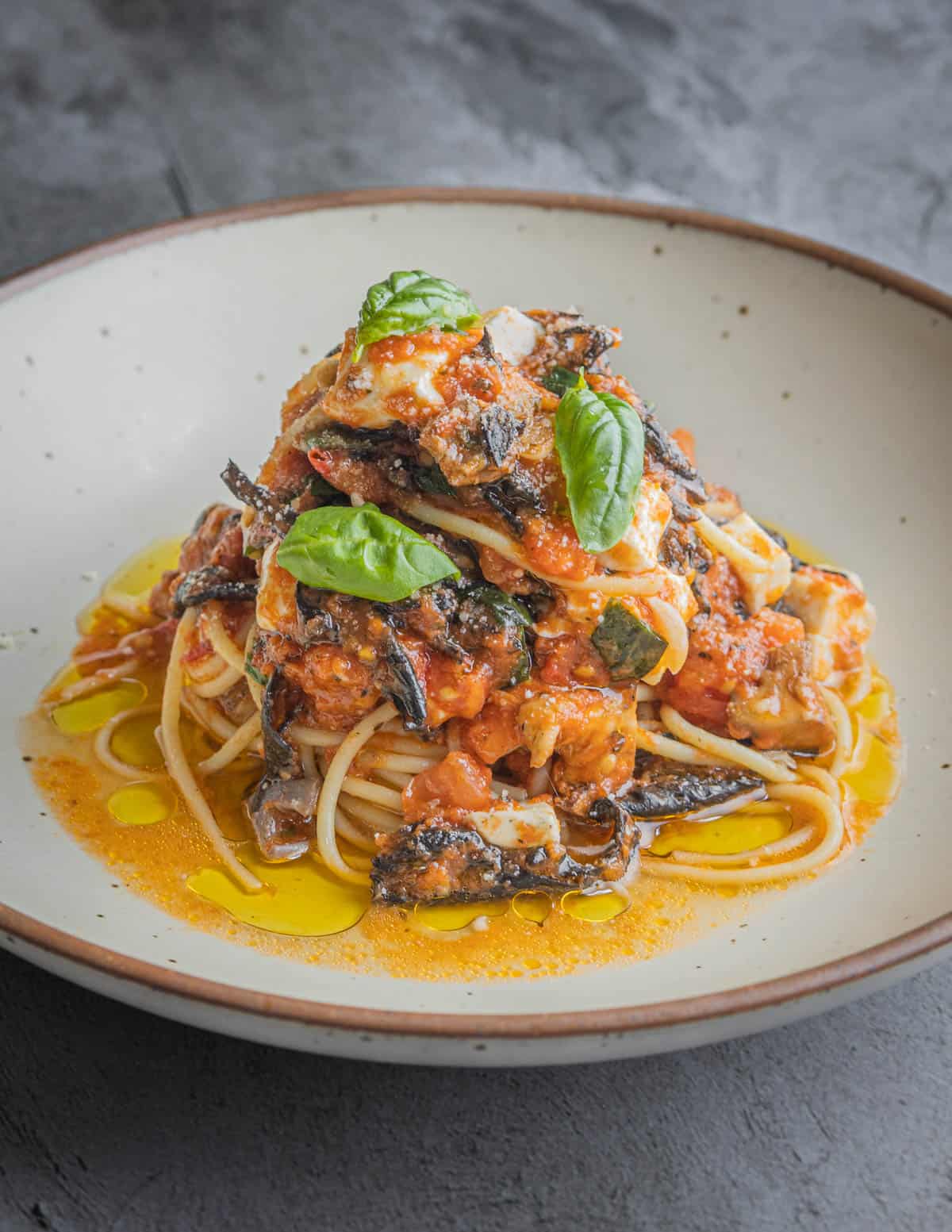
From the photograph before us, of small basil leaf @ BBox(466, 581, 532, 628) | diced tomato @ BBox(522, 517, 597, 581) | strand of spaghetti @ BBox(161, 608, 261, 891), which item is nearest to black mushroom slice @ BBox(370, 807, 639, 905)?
strand of spaghetti @ BBox(161, 608, 261, 891)

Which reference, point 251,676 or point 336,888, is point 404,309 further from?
point 336,888

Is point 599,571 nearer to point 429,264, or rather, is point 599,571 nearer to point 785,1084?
point 785,1084

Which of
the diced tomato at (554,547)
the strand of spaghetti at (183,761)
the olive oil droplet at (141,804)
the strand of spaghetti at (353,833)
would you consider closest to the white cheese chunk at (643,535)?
the diced tomato at (554,547)

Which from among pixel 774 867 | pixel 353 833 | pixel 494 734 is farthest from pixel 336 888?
pixel 774 867

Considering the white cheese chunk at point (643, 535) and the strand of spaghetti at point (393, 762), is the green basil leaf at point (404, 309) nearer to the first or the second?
the white cheese chunk at point (643, 535)

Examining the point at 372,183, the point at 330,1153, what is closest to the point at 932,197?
the point at 372,183
